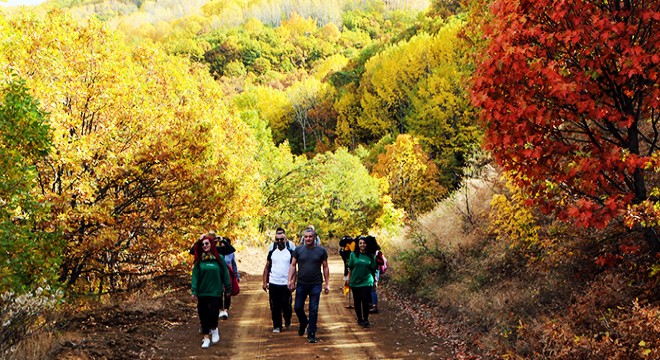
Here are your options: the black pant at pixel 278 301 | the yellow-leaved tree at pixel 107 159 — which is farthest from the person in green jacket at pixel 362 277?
the yellow-leaved tree at pixel 107 159

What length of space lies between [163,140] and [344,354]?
6.04 m

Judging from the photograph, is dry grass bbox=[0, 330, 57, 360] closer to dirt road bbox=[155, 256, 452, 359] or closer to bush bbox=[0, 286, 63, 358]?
bush bbox=[0, 286, 63, 358]

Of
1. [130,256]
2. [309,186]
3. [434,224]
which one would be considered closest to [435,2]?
[309,186]

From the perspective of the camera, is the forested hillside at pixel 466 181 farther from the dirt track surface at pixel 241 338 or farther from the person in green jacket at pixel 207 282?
the person in green jacket at pixel 207 282

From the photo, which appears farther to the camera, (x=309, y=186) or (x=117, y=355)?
(x=309, y=186)

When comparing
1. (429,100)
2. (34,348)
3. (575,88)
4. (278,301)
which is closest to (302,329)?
(278,301)

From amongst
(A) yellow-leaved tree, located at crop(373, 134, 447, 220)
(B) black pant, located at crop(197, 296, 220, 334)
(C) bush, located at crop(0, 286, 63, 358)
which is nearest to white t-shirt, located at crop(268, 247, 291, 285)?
(B) black pant, located at crop(197, 296, 220, 334)

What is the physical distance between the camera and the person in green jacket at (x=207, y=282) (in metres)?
8.50

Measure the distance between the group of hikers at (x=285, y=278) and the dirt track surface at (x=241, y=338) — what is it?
12.4 inches

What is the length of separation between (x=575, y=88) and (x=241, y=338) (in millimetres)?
6810

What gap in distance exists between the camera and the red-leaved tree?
5.45 metres

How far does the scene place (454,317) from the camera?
10227mm

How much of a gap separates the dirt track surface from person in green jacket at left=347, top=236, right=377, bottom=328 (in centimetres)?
36

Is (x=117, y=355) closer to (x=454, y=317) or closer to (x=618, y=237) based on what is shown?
(x=454, y=317)
